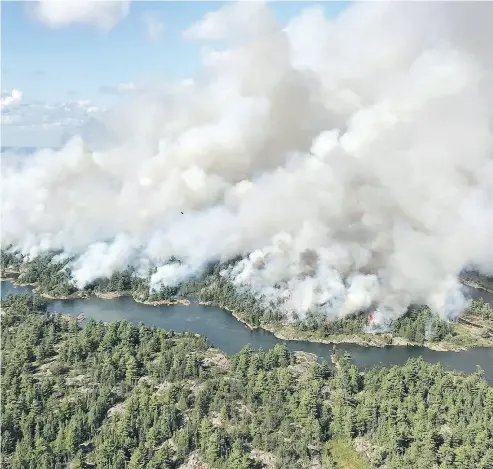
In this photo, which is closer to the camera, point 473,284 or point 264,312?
point 264,312

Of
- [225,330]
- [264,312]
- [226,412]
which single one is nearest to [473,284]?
[264,312]

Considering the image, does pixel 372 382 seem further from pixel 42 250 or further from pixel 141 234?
pixel 42 250

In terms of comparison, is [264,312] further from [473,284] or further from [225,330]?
[473,284]

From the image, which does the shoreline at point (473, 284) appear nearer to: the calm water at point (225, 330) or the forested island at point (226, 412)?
the calm water at point (225, 330)

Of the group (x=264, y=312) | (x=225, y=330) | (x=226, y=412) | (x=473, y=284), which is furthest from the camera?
(x=473, y=284)

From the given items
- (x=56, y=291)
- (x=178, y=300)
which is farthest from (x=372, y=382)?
(x=56, y=291)

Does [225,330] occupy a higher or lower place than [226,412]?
higher
